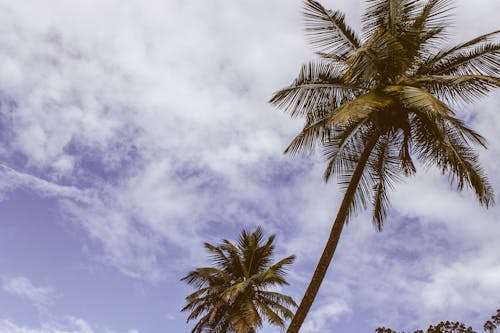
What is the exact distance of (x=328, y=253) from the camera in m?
10.6

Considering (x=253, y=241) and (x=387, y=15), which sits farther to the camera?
(x=253, y=241)

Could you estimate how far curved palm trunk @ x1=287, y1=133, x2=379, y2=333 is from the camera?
9.75 meters

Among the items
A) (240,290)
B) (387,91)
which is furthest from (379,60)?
(240,290)

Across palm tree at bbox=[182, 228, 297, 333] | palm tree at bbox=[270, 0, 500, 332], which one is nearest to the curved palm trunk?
palm tree at bbox=[270, 0, 500, 332]

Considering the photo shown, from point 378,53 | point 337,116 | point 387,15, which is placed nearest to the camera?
point 337,116

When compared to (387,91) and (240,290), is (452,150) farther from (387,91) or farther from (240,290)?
(240,290)

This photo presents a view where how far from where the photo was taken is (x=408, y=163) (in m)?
12.9

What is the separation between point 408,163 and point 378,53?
3660 millimetres

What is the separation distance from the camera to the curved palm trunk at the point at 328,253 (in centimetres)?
975

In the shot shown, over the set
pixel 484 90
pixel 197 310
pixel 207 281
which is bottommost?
pixel 197 310

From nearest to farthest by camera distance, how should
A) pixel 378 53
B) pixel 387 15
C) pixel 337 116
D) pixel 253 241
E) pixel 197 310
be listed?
pixel 337 116 → pixel 378 53 → pixel 387 15 → pixel 197 310 → pixel 253 241

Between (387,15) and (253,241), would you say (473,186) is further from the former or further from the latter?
(253,241)

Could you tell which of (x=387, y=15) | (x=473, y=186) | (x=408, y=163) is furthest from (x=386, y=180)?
(x=387, y=15)

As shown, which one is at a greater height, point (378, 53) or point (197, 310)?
point (378, 53)
